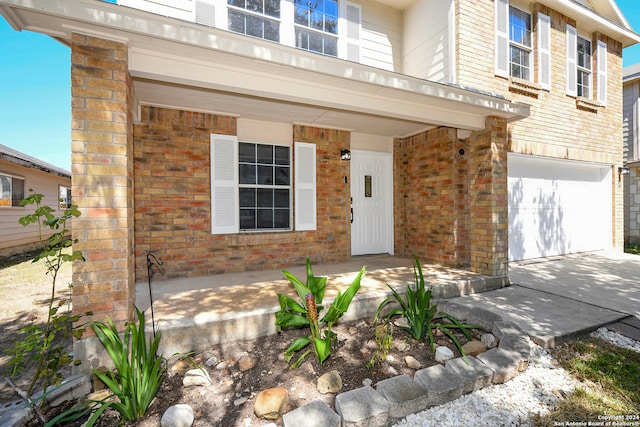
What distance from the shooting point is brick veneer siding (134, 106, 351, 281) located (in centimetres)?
430

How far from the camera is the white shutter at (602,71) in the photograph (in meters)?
7.10

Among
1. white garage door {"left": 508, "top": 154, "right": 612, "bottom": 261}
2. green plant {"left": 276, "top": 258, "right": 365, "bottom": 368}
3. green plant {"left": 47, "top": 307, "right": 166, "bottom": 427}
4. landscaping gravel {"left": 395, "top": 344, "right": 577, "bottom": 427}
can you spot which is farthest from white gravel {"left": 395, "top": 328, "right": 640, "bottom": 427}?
white garage door {"left": 508, "top": 154, "right": 612, "bottom": 261}

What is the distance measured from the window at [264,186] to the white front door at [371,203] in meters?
1.45

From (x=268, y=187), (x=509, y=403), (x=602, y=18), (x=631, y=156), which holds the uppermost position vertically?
(x=602, y=18)

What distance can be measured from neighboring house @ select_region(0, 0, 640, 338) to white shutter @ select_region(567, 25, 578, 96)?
0.24ft

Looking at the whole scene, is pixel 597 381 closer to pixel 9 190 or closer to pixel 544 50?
pixel 544 50

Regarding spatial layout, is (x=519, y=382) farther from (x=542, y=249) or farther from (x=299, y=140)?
(x=542, y=249)

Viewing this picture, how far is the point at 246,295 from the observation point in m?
3.47

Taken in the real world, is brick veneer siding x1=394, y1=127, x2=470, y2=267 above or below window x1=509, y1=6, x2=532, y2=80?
below

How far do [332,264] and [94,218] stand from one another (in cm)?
377

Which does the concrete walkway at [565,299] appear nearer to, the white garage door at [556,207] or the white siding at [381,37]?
the white garage door at [556,207]

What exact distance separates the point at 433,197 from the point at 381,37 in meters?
3.50

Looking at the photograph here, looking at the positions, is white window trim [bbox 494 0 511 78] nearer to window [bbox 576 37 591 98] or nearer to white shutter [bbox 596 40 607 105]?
window [bbox 576 37 591 98]

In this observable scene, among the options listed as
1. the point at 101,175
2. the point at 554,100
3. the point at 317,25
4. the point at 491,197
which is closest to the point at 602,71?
the point at 554,100
